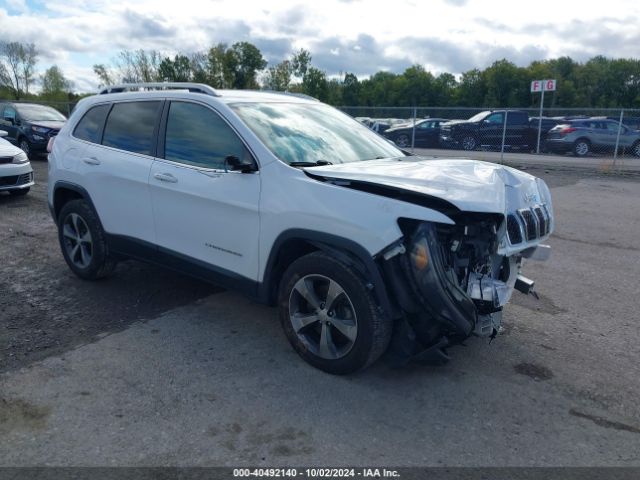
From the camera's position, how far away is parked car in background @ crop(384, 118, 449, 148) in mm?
22080

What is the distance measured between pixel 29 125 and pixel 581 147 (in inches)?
727

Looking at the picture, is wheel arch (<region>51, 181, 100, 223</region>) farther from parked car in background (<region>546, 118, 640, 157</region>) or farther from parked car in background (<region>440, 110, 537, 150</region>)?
parked car in background (<region>546, 118, 640, 157</region>)

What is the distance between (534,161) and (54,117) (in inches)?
610

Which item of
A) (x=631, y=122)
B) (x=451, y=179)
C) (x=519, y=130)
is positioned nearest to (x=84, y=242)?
(x=451, y=179)

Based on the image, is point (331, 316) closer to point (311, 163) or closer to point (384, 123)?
point (311, 163)

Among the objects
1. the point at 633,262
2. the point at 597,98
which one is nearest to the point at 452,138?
the point at 633,262

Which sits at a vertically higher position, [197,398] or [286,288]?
[286,288]

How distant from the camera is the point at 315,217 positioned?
356cm

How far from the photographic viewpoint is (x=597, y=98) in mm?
63625

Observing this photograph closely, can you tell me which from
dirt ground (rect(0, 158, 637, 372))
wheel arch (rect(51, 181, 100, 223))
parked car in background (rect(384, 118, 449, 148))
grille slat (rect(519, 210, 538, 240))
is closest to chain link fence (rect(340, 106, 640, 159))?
parked car in background (rect(384, 118, 449, 148))

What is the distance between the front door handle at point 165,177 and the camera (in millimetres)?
4398

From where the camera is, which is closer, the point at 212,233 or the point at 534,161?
the point at 212,233

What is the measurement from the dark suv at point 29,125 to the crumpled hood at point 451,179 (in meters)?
14.6

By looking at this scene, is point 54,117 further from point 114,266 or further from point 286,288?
point 286,288
